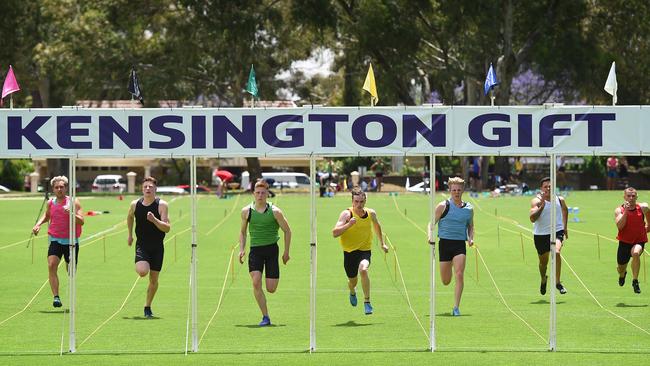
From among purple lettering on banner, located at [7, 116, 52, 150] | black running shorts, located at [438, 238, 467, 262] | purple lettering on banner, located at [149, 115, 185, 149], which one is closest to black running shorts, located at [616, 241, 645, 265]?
black running shorts, located at [438, 238, 467, 262]

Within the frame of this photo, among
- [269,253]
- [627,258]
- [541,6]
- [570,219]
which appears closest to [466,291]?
[627,258]

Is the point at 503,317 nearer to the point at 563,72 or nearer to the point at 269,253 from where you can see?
the point at 269,253

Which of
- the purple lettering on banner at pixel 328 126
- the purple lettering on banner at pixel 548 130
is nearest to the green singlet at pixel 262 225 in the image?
the purple lettering on banner at pixel 328 126

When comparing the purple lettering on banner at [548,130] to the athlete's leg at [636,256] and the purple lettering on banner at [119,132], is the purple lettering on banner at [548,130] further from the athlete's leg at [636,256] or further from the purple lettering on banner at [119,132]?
the athlete's leg at [636,256]

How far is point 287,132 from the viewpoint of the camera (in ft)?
45.3

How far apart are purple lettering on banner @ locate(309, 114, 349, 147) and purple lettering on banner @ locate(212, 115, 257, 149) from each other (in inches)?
28.7

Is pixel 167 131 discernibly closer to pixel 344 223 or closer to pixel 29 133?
pixel 29 133

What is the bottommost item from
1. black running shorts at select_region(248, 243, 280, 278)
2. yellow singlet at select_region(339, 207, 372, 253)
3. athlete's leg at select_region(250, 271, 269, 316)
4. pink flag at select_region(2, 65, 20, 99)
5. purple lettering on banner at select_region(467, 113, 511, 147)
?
athlete's leg at select_region(250, 271, 269, 316)

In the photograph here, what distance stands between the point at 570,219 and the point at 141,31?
119 ft

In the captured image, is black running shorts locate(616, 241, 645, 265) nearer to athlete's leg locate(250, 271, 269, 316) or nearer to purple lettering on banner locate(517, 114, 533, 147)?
purple lettering on banner locate(517, 114, 533, 147)

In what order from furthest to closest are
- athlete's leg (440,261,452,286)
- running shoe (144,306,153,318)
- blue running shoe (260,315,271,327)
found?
1. running shoe (144,306,153,318)
2. athlete's leg (440,261,452,286)
3. blue running shoe (260,315,271,327)

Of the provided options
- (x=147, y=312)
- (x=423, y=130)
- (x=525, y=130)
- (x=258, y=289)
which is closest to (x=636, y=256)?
(x=525, y=130)

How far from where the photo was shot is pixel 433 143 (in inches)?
543

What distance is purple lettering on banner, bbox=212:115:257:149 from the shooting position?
45.4ft
